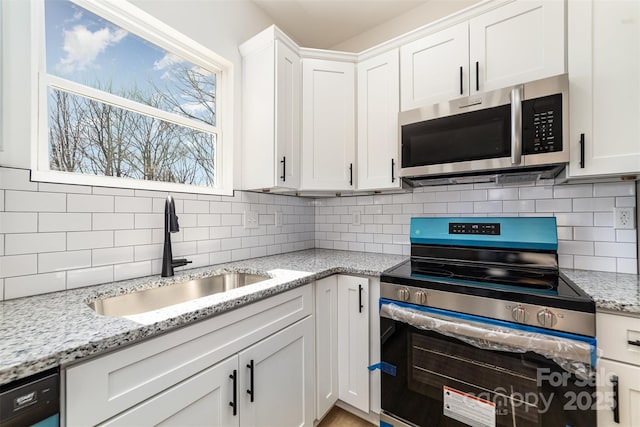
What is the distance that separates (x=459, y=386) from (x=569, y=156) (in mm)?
1202

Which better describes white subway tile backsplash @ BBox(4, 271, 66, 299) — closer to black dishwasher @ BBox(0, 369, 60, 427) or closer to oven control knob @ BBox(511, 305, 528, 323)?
black dishwasher @ BBox(0, 369, 60, 427)

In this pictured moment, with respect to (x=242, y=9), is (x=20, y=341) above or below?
below

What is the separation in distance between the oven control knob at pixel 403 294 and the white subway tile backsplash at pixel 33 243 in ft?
5.08

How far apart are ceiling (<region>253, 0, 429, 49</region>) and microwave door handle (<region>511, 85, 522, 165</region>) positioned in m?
1.28

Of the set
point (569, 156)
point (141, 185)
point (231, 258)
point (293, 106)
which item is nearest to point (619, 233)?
point (569, 156)

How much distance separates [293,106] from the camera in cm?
187

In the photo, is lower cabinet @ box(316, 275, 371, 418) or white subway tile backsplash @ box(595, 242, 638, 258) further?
lower cabinet @ box(316, 275, 371, 418)

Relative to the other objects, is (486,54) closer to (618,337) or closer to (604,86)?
(604,86)

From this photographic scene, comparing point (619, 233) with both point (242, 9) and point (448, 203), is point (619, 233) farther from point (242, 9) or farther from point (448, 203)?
point (242, 9)

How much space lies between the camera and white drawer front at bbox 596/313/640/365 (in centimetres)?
97

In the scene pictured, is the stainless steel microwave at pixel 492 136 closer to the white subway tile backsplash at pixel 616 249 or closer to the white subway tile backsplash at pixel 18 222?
the white subway tile backsplash at pixel 616 249

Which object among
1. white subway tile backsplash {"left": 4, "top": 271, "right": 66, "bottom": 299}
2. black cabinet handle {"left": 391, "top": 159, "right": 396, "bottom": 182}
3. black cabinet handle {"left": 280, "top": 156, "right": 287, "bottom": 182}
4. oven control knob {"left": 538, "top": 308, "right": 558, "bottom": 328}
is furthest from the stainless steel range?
white subway tile backsplash {"left": 4, "top": 271, "right": 66, "bottom": 299}

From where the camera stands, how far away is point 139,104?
4.80 feet

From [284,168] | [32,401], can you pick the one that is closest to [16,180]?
[32,401]
